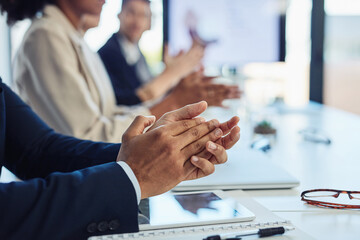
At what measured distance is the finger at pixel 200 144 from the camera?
664mm

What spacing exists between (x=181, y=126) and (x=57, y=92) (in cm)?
70

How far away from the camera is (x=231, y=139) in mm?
734

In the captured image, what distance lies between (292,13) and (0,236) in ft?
6.62

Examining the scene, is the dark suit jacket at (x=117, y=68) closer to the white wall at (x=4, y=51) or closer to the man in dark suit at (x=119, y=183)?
the white wall at (x=4, y=51)

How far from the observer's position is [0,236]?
553 mm

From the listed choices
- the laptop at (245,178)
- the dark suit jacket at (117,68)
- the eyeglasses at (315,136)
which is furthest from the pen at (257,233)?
the dark suit jacket at (117,68)

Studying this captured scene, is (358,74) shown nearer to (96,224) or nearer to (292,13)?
(292,13)

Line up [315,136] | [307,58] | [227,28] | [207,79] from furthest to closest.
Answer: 1. [307,58]
2. [227,28]
3. [207,79]
4. [315,136]

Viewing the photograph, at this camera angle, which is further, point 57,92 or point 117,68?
point 117,68

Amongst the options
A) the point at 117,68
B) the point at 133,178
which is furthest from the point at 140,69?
the point at 133,178

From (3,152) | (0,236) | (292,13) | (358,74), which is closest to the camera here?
(0,236)

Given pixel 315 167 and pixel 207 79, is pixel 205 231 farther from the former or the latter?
pixel 207 79

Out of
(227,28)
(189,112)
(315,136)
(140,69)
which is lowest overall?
(315,136)

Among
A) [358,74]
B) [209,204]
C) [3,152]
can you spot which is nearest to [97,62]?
[3,152]
